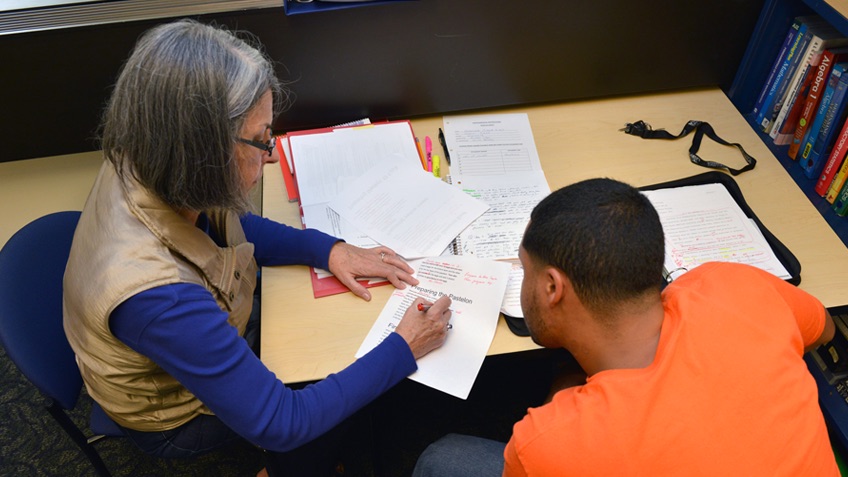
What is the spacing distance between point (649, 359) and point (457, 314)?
41 cm

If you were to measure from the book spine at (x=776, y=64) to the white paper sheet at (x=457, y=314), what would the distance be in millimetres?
961

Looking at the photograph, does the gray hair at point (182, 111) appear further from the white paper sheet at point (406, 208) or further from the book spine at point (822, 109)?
the book spine at point (822, 109)

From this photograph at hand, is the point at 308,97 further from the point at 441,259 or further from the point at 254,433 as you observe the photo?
the point at 254,433

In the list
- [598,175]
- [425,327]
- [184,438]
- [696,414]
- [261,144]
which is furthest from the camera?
[598,175]

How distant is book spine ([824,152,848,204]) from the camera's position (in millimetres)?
1435

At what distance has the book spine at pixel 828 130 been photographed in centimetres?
142

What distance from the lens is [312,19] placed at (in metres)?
1.45

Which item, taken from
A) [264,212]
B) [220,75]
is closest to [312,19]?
[264,212]

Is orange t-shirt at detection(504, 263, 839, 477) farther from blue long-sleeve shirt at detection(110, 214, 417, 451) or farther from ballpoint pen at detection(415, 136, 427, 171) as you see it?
ballpoint pen at detection(415, 136, 427, 171)

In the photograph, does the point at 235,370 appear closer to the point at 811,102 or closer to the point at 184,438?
the point at 184,438

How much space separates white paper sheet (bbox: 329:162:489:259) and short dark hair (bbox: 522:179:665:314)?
1.43 feet

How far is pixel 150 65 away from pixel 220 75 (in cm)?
10

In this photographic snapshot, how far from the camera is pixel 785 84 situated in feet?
5.24

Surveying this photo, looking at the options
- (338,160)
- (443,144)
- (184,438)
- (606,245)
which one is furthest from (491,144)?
(184,438)
